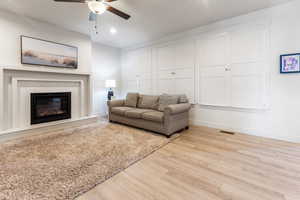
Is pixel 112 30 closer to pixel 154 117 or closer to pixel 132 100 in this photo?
pixel 132 100

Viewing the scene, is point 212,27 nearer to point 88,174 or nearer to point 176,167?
point 176,167

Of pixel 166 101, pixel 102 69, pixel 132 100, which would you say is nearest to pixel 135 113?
pixel 166 101

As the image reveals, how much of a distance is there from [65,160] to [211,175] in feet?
6.57

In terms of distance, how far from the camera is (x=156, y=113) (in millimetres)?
3236

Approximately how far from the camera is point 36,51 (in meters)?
3.21

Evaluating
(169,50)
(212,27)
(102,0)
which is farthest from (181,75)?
(102,0)

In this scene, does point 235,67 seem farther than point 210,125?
No

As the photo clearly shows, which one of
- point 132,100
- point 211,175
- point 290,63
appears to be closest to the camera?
point 211,175

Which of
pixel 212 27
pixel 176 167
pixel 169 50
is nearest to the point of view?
pixel 176 167

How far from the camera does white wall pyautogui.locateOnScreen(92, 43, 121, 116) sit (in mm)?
4894

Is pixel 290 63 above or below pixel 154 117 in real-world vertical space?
above

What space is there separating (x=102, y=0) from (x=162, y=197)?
8.91ft

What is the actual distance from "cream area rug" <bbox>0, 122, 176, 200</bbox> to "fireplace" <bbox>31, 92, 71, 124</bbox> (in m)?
0.44

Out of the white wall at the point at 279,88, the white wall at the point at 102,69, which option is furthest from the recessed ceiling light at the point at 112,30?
the white wall at the point at 279,88
